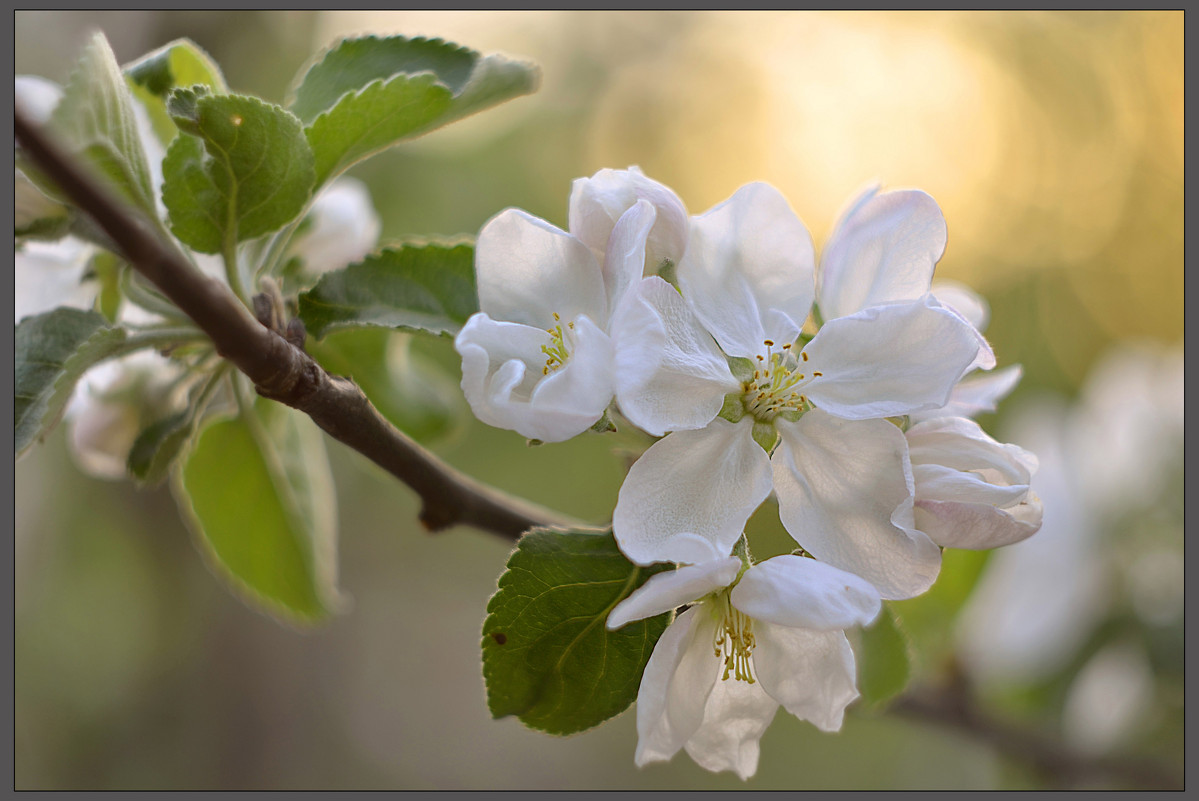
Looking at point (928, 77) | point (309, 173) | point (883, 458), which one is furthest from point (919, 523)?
point (928, 77)

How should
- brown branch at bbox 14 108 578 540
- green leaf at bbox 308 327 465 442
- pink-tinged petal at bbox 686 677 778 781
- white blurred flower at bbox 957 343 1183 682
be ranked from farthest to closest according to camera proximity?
white blurred flower at bbox 957 343 1183 682, green leaf at bbox 308 327 465 442, pink-tinged petal at bbox 686 677 778 781, brown branch at bbox 14 108 578 540

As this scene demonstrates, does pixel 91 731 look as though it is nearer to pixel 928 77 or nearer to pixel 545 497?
pixel 545 497

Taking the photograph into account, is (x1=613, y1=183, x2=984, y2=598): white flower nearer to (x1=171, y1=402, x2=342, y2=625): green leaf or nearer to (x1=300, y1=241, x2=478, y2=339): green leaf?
(x1=300, y1=241, x2=478, y2=339): green leaf

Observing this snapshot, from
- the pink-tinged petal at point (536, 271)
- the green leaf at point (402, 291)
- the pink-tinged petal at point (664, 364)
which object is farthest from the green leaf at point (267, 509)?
the pink-tinged petal at point (664, 364)

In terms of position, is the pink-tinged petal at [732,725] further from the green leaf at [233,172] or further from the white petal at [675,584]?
the green leaf at [233,172]

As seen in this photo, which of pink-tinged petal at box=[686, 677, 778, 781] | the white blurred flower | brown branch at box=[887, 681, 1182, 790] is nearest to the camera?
pink-tinged petal at box=[686, 677, 778, 781]

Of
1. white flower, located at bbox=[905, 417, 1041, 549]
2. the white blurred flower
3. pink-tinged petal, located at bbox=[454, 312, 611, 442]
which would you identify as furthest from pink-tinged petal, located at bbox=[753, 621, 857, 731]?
the white blurred flower
